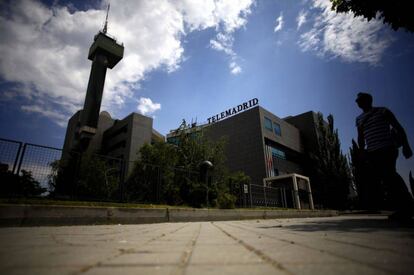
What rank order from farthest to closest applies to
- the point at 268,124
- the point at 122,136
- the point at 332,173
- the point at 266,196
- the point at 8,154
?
the point at 122,136, the point at 268,124, the point at 332,173, the point at 266,196, the point at 8,154

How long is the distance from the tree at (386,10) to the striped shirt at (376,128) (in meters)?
2.88

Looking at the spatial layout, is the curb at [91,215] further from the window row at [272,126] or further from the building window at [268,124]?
the window row at [272,126]

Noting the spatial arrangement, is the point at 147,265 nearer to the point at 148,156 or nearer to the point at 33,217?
the point at 33,217

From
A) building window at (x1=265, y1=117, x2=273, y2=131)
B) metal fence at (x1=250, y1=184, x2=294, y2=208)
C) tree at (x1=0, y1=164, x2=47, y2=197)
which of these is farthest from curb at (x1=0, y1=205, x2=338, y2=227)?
building window at (x1=265, y1=117, x2=273, y2=131)

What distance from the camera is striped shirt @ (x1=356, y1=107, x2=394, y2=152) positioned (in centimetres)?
376

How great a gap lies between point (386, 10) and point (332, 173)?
26099mm

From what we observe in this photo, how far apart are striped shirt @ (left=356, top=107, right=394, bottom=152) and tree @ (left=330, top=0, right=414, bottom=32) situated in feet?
9.44

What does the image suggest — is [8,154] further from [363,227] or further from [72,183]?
[363,227]

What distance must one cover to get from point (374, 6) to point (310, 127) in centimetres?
3635

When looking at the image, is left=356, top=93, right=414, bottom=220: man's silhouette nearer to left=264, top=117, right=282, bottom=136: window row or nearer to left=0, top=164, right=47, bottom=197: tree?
left=0, top=164, right=47, bottom=197: tree

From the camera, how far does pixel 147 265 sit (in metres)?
1.09

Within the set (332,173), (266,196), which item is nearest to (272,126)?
(332,173)

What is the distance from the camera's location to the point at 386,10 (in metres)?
5.12

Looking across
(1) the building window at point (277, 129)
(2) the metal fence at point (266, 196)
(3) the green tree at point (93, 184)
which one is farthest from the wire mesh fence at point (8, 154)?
(1) the building window at point (277, 129)
